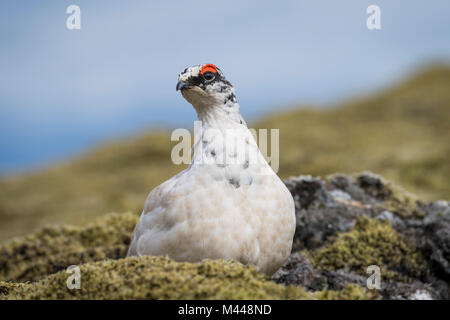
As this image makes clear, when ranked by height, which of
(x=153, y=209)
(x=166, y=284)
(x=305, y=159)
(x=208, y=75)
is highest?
(x=208, y=75)

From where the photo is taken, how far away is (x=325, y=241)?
7.19 metres

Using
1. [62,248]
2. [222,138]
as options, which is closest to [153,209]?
[222,138]

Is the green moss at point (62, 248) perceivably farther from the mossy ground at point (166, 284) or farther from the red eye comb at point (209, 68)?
the red eye comb at point (209, 68)

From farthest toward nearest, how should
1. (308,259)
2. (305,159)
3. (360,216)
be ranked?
(305,159), (360,216), (308,259)

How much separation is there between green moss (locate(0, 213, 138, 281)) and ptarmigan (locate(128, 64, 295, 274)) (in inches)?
109

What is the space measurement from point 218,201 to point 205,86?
136 cm

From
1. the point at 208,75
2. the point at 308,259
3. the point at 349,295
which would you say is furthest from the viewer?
the point at 308,259

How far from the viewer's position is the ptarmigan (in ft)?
16.2

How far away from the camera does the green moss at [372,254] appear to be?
21.5 feet

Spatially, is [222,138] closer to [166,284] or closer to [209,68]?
[209,68]

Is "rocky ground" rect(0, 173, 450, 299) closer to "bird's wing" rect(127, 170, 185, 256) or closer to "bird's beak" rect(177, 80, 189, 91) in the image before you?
"bird's wing" rect(127, 170, 185, 256)

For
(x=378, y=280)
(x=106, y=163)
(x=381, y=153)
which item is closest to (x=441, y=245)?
(x=378, y=280)

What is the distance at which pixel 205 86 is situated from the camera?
5.45 m

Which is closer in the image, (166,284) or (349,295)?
(166,284)
